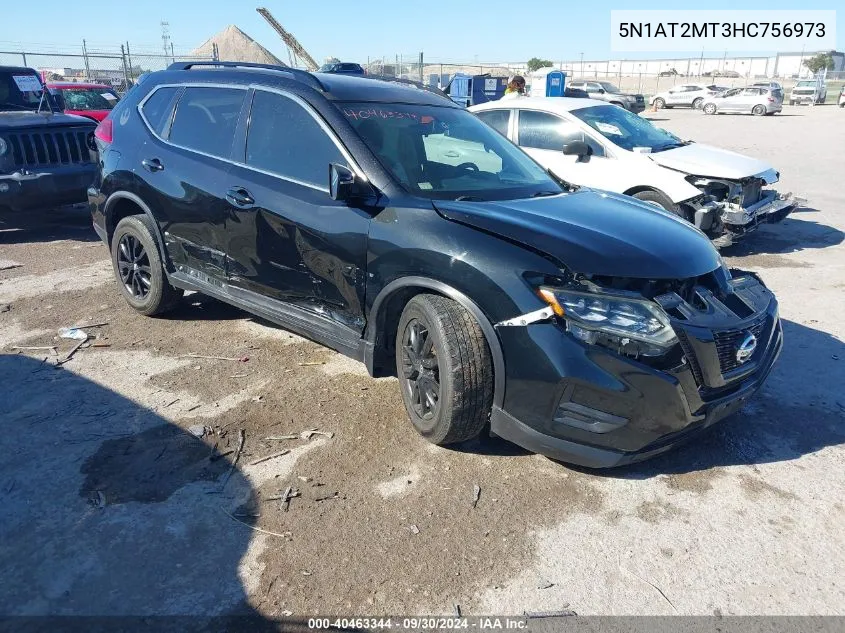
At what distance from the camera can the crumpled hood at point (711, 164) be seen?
282 inches

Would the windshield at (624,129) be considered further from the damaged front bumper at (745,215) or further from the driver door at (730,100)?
the driver door at (730,100)

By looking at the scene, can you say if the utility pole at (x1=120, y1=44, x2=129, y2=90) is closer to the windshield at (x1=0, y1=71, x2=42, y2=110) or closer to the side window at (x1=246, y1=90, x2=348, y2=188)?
the windshield at (x1=0, y1=71, x2=42, y2=110)

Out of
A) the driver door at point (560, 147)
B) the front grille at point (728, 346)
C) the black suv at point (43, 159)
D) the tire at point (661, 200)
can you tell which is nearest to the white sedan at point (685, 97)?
the driver door at point (560, 147)

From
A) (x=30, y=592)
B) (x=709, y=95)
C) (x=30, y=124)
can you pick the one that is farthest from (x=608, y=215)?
(x=709, y=95)

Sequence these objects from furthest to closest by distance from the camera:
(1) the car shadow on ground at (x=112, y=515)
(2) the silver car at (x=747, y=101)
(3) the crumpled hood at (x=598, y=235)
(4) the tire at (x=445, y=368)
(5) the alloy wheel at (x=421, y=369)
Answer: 1. (2) the silver car at (x=747, y=101)
2. (5) the alloy wheel at (x=421, y=369)
3. (4) the tire at (x=445, y=368)
4. (3) the crumpled hood at (x=598, y=235)
5. (1) the car shadow on ground at (x=112, y=515)

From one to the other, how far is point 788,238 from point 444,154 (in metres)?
6.32

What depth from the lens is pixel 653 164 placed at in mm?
7250

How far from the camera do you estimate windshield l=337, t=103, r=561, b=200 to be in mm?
3746

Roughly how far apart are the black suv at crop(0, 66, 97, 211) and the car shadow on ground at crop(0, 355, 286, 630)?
14.7 ft

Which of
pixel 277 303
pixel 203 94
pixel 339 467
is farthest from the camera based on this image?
pixel 203 94

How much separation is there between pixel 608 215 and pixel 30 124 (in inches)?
287

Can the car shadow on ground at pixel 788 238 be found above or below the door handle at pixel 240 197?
below

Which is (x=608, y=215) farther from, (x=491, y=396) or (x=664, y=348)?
(x=491, y=396)

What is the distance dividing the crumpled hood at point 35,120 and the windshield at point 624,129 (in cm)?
626
